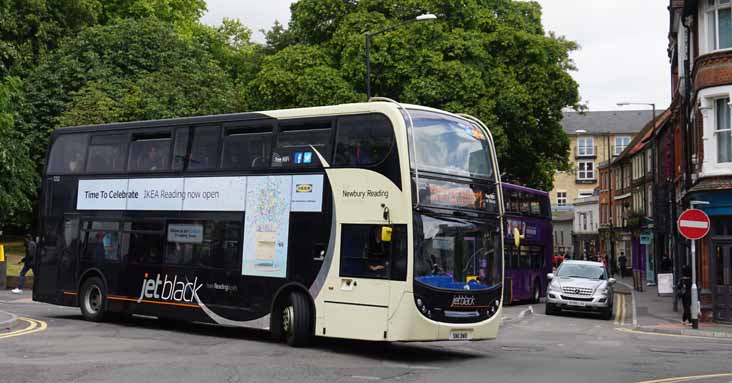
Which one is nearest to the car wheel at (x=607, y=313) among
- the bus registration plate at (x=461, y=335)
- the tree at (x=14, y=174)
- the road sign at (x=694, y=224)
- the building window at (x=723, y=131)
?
the road sign at (x=694, y=224)

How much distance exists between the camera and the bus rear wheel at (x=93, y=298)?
2025 cm

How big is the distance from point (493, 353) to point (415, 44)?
25844 millimetres

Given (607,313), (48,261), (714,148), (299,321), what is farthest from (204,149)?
(714,148)

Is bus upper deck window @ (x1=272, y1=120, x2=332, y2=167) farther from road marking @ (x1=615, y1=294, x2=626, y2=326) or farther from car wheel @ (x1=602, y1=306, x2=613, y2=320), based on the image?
car wheel @ (x1=602, y1=306, x2=613, y2=320)

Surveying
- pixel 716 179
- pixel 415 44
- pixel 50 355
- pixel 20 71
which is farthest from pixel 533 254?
pixel 20 71

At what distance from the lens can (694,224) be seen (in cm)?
2428

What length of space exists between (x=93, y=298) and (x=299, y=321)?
659 cm

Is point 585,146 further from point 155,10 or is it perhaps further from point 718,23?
point 718,23

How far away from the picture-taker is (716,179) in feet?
89.8

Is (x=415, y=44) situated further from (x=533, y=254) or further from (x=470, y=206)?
(x=470, y=206)

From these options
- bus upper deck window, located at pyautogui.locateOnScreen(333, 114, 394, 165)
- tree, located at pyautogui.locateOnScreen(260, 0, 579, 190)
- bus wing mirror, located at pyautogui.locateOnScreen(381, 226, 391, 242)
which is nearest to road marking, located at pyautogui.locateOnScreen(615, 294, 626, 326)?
tree, located at pyautogui.locateOnScreen(260, 0, 579, 190)

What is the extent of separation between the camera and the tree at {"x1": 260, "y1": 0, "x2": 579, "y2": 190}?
131 ft

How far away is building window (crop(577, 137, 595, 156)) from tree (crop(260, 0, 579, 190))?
7008 centimetres

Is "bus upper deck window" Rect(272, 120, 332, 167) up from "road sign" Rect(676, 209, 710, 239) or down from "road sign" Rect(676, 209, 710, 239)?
up
